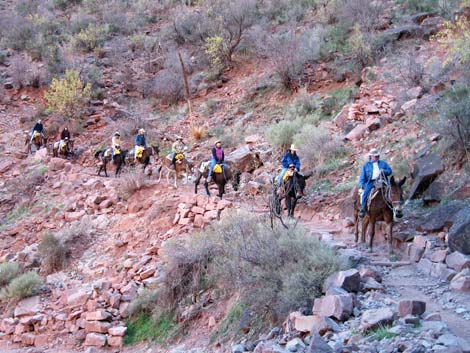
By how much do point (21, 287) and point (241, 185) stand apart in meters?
8.23

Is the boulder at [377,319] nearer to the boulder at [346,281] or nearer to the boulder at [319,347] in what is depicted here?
the boulder at [319,347]

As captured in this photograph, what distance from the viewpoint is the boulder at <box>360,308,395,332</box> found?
7051mm

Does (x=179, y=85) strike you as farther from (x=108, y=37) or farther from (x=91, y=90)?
(x=108, y=37)

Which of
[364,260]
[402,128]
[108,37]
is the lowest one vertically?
[364,260]

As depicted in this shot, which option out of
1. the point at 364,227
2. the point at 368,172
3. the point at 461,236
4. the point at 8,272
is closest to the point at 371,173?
the point at 368,172

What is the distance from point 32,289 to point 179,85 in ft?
62.6

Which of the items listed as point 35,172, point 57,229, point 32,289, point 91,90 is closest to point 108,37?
point 91,90

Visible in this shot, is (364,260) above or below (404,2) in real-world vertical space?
below

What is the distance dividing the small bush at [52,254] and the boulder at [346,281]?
9207mm

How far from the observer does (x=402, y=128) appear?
1806 centimetres

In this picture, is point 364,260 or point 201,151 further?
point 201,151

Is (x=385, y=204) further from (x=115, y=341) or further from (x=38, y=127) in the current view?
(x=38, y=127)

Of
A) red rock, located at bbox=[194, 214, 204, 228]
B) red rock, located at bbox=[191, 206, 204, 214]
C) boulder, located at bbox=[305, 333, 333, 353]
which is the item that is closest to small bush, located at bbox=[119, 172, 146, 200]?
red rock, located at bbox=[191, 206, 204, 214]

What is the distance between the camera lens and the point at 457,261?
9648 mm
